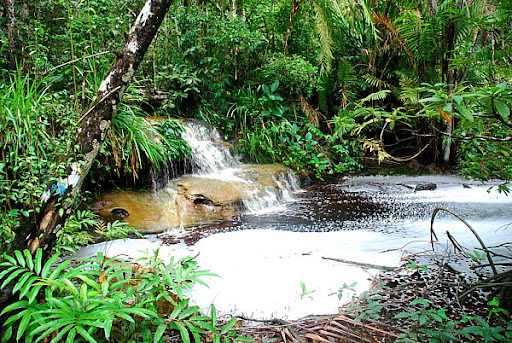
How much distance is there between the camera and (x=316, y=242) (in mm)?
3541

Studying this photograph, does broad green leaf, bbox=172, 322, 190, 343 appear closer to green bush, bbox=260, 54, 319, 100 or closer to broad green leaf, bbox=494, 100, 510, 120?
broad green leaf, bbox=494, 100, 510, 120

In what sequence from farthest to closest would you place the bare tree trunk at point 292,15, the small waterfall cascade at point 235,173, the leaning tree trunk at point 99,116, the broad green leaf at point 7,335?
the bare tree trunk at point 292,15 → the small waterfall cascade at point 235,173 → the leaning tree trunk at point 99,116 → the broad green leaf at point 7,335

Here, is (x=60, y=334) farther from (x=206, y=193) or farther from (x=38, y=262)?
(x=206, y=193)

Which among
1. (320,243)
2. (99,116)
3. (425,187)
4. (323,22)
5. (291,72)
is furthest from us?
(323,22)

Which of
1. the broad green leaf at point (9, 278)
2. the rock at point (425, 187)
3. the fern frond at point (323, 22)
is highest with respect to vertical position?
the fern frond at point (323, 22)

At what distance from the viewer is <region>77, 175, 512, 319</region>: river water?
7.68 ft

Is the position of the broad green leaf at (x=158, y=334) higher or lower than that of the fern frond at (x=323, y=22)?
lower

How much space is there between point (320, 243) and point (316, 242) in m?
0.05

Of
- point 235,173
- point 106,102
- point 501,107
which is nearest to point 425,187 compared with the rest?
point 235,173

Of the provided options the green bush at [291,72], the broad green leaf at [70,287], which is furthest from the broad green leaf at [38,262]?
the green bush at [291,72]

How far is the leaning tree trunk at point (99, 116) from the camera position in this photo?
1.82m

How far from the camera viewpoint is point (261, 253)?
10.7 ft

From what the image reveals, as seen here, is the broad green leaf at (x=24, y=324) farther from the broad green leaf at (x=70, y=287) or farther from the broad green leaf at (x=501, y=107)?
the broad green leaf at (x=501, y=107)

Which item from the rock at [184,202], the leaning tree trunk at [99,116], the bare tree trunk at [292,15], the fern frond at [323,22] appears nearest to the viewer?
the leaning tree trunk at [99,116]
